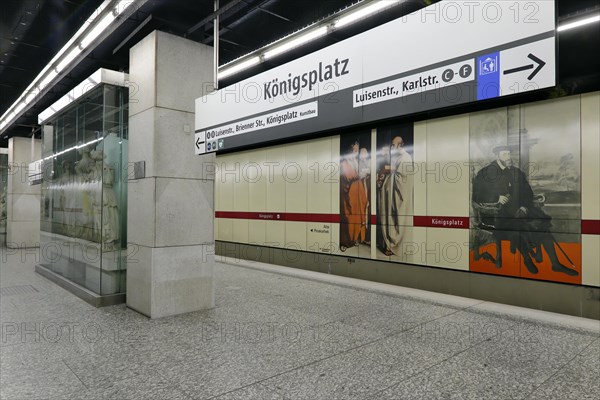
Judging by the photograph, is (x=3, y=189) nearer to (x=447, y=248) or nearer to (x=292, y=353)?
(x=292, y=353)

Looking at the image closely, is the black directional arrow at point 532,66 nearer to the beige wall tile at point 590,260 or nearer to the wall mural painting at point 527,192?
the wall mural painting at point 527,192

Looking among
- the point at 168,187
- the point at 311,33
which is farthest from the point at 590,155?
the point at 168,187

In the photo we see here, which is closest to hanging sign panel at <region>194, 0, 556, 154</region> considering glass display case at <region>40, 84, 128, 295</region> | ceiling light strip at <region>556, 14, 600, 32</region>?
glass display case at <region>40, 84, 128, 295</region>

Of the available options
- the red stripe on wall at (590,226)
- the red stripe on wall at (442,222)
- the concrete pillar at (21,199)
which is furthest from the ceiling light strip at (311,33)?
the concrete pillar at (21,199)

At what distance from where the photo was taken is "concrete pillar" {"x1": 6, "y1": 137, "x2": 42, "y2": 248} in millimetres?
11746

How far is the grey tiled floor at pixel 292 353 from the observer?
2.73 metres

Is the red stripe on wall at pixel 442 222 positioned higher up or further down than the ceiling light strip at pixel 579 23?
further down

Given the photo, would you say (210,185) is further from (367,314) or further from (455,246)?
(455,246)

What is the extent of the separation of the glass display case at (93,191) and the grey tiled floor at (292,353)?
2.34 ft

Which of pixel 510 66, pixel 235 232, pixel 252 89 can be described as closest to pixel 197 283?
pixel 252 89

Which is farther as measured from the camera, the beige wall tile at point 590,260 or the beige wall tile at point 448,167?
the beige wall tile at point 448,167

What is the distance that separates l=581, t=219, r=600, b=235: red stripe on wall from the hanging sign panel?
3.69 m

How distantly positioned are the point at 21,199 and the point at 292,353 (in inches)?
492

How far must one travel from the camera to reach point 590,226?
4.62m
